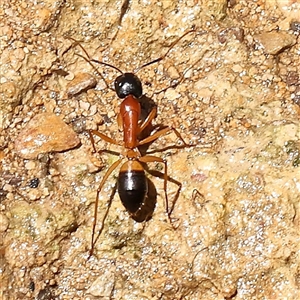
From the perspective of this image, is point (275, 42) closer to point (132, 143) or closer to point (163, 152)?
point (163, 152)

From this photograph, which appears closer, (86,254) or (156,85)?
(86,254)

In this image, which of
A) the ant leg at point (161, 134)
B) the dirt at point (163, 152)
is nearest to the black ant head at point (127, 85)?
the dirt at point (163, 152)

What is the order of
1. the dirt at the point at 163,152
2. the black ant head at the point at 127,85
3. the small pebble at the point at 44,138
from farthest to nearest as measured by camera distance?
the black ant head at the point at 127,85
the small pebble at the point at 44,138
the dirt at the point at 163,152

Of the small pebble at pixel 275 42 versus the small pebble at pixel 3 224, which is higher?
the small pebble at pixel 275 42

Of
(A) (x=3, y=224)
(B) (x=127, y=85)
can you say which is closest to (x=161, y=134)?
(B) (x=127, y=85)

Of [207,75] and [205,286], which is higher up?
[207,75]

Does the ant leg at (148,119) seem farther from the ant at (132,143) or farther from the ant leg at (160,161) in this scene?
the ant leg at (160,161)

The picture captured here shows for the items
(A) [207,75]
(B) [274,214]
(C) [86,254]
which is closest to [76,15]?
(A) [207,75]

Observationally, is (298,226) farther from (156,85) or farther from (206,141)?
(156,85)
